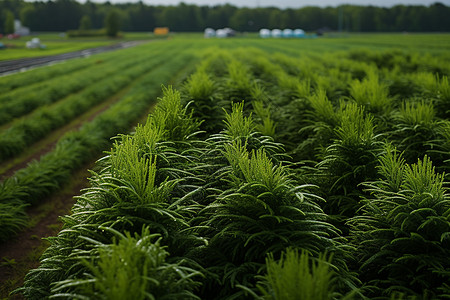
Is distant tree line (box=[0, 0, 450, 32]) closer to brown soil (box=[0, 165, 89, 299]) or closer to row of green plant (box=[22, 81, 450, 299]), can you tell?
brown soil (box=[0, 165, 89, 299])

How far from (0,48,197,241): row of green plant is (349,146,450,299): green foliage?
4.10 metres

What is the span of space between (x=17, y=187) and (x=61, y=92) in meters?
8.75

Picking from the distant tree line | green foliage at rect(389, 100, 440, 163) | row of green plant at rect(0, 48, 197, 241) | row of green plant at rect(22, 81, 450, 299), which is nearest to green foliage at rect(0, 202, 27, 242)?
row of green plant at rect(0, 48, 197, 241)

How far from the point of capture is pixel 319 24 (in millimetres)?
104625

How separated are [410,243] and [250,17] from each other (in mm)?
110577

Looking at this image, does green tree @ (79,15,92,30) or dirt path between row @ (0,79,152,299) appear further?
green tree @ (79,15,92,30)

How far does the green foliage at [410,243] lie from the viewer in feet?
7.82

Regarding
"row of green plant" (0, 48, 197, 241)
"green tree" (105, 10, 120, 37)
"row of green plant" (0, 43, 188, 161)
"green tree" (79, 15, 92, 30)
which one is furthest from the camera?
"green tree" (79, 15, 92, 30)

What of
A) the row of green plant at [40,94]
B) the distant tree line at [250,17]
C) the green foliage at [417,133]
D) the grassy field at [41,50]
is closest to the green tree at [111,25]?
the grassy field at [41,50]

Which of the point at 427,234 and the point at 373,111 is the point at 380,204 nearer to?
the point at 427,234

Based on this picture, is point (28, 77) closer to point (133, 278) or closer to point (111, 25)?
point (133, 278)

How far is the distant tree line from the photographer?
3177 inches

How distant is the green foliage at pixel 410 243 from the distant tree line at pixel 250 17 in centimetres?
8172

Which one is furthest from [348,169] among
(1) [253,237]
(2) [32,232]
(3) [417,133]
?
(2) [32,232]
